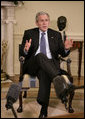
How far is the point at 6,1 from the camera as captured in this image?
174 inches

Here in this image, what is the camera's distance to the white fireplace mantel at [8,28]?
179 inches

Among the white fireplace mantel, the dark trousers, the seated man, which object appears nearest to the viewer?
the dark trousers

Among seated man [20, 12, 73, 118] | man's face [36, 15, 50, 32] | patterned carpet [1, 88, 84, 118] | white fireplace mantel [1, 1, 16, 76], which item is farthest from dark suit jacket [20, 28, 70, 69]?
white fireplace mantel [1, 1, 16, 76]

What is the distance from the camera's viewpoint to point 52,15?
474 cm

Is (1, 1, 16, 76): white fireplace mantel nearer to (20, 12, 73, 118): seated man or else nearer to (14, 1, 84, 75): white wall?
(14, 1, 84, 75): white wall

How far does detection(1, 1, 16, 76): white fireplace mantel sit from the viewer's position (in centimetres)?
455

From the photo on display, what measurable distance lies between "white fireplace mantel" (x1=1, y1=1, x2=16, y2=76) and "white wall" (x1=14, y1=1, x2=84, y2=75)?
0.13m

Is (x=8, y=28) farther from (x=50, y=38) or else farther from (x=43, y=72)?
(x=43, y=72)

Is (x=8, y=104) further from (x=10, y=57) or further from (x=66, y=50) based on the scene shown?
(x=10, y=57)

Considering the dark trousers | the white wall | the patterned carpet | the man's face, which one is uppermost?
the white wall

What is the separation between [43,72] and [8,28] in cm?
223

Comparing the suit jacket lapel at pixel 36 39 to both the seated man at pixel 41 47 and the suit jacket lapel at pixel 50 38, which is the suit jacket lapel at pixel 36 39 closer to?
the seated man at pixel 41 47

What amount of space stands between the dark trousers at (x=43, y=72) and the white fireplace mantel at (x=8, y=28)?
1964 mm

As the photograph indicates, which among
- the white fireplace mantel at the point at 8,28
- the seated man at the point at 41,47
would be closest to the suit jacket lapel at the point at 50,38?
the seated man at the point at 41,47
